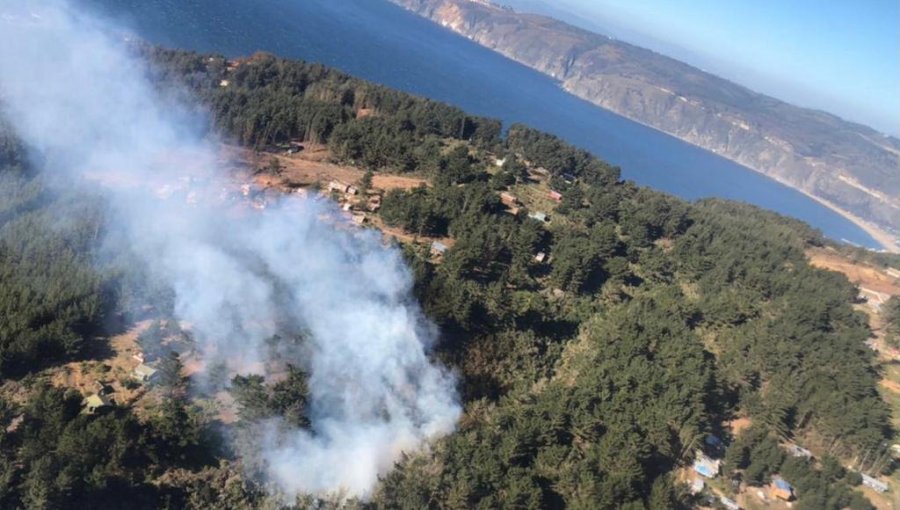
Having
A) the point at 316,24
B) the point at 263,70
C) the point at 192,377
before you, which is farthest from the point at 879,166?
the point at 192,377

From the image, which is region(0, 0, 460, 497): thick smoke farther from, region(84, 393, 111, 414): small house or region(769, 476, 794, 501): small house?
region(769, 476, 794, 501): small house

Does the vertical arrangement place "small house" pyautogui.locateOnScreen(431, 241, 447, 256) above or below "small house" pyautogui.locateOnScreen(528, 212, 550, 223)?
below

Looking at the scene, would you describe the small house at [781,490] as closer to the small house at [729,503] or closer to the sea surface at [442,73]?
the small house at [729,503]

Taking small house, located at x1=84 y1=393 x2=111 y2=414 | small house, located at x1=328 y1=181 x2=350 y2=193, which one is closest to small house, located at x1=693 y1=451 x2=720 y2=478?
small house, located at x1=84 y1=393 x2=111 y2=414

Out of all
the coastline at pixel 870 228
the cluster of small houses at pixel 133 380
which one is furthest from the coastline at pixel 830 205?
the cluster of small houses at pixel 133 380

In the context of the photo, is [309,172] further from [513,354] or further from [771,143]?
[771,143]
